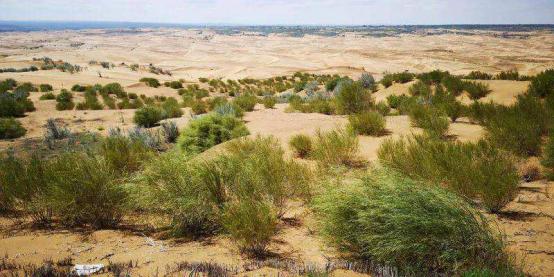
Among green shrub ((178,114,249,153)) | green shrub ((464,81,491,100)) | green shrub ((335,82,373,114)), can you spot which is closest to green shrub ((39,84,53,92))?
green shrub ((178,114,249,153))

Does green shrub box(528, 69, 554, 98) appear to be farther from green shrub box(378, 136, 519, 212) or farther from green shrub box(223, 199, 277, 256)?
green shrub box(223, 199, 277, 256)

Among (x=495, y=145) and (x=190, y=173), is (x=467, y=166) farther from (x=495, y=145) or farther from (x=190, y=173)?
(x=190, y=173)

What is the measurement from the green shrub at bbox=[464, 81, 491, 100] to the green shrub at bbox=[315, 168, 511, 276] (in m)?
14.9

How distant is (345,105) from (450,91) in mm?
6796

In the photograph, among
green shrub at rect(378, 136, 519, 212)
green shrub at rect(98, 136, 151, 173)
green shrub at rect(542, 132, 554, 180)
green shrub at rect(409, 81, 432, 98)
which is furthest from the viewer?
green shrub at rect(409, 81, 432, 98)

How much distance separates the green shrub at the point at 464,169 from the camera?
5.08 meters

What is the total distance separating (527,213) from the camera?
16.8ft

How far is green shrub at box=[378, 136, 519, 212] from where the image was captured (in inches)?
200

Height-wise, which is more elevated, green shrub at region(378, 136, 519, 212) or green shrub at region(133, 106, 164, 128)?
green shrub at region(378, 136, 519, 212)

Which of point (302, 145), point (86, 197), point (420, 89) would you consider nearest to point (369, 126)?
point (302, 145)

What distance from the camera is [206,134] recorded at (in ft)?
36.4

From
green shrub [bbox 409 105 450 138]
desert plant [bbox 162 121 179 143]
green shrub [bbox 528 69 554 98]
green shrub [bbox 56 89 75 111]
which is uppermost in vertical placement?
green shrub [bbox 528 69 554 98]

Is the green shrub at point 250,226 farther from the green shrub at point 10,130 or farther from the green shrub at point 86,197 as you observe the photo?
the green shrub at point 10,130

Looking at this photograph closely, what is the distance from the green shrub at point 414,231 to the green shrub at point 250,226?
0.84 metres
